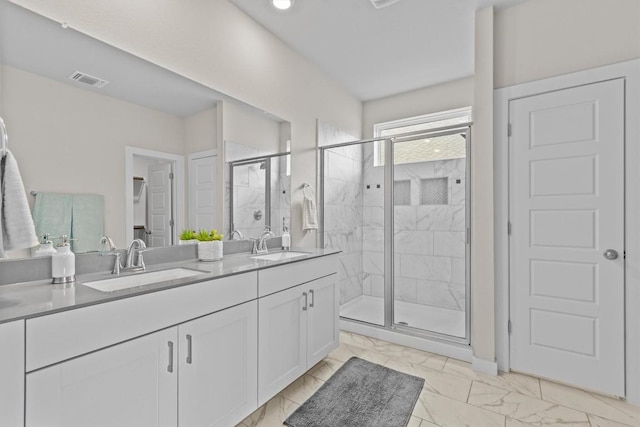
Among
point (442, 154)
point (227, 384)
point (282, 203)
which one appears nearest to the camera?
point (227, 384)

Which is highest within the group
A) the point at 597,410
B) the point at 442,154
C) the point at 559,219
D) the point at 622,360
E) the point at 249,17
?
the point at 249,17

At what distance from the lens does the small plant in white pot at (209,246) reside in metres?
1.96

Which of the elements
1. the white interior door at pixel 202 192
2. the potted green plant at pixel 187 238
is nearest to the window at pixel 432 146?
the white interior door at pixel 202 192

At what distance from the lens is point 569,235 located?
2084mm

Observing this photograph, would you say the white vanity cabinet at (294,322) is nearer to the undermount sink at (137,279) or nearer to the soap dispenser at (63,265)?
the undermount sink at (137,279)

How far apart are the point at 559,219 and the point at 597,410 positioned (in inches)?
46.0

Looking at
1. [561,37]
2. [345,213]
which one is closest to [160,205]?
[345,213]

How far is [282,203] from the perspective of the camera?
274 cm

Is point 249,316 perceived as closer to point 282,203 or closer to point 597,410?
point 282,203

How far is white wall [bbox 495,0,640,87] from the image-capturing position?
6.38ft

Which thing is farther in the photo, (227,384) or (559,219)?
(559,219)

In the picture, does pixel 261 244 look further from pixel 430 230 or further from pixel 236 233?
pixel 430 230

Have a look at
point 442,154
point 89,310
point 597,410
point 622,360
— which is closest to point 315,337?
point 89,310

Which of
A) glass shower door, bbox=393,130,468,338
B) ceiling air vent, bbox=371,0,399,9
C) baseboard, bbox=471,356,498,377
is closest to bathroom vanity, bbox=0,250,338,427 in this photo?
baseboard, bbox=471,356,498,377
